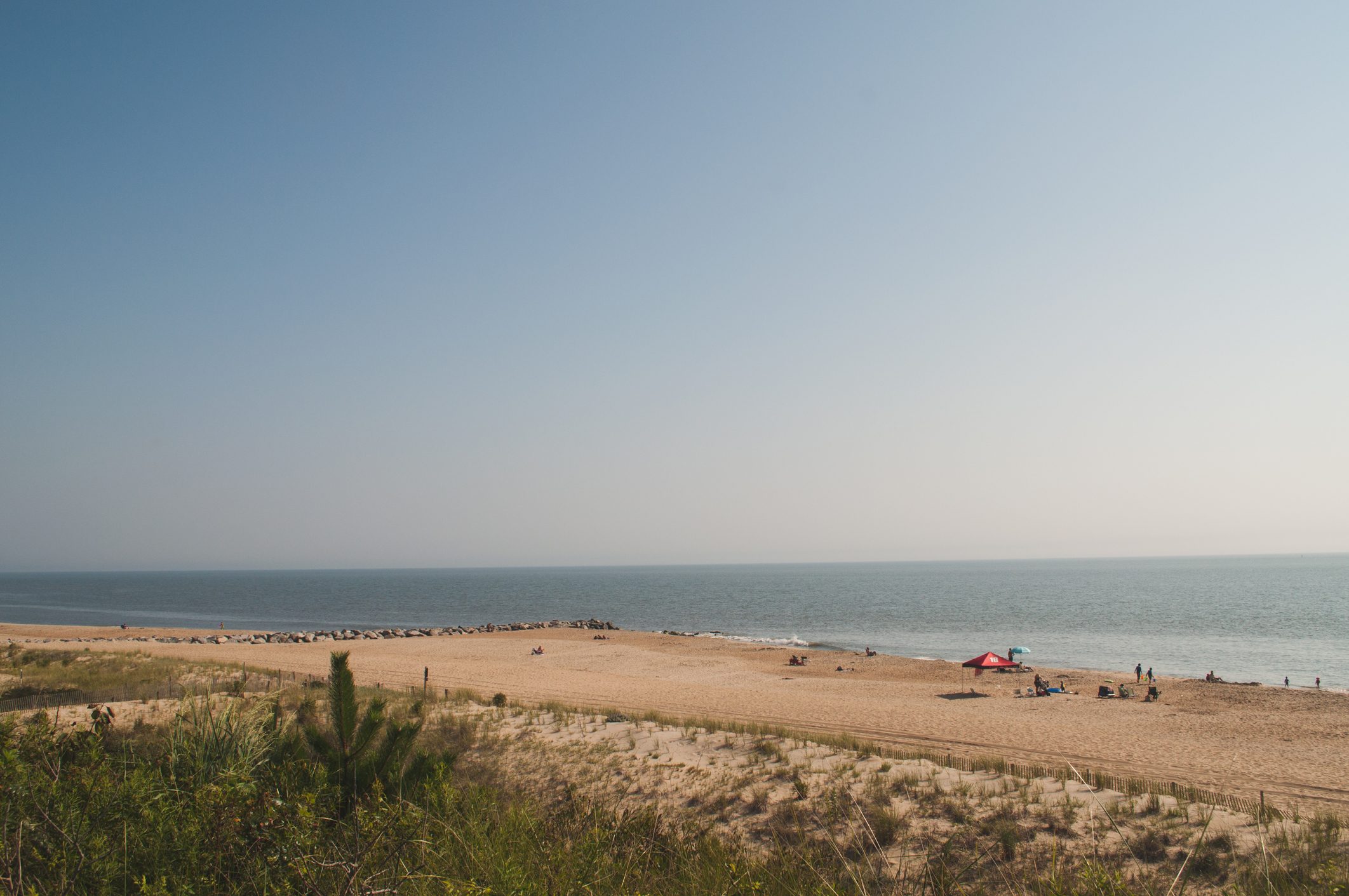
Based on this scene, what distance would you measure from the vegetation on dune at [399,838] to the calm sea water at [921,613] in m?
39.4

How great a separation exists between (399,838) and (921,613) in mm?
83807

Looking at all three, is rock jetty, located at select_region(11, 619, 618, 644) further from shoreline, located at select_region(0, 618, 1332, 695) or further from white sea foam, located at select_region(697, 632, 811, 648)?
white sea foam, located at select_region(697, 632, 811, 648)

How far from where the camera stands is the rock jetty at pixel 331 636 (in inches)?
2032

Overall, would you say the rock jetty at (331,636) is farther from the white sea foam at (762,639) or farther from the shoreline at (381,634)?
the white sea foam at (762,639)

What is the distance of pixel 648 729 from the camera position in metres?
16.4

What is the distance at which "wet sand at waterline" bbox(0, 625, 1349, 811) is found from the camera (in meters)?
19.5

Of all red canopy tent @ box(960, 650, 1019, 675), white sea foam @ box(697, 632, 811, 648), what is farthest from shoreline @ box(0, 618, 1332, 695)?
red canopy tent @ box(960, 650, 1019, 675)

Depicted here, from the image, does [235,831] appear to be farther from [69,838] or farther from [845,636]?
[845,636]

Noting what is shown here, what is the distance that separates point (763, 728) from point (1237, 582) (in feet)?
545

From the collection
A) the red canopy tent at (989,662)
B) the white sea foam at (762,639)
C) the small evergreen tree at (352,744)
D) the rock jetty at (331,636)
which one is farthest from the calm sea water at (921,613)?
the small evergreen tree at (352,744)

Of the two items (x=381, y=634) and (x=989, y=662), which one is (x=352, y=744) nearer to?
(x=989, y=662)

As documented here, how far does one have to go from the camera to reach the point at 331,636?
56844 millimetres

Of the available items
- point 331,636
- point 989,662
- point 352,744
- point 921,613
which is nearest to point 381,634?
point 331,636

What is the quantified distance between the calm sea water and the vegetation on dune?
3943 centimetres
